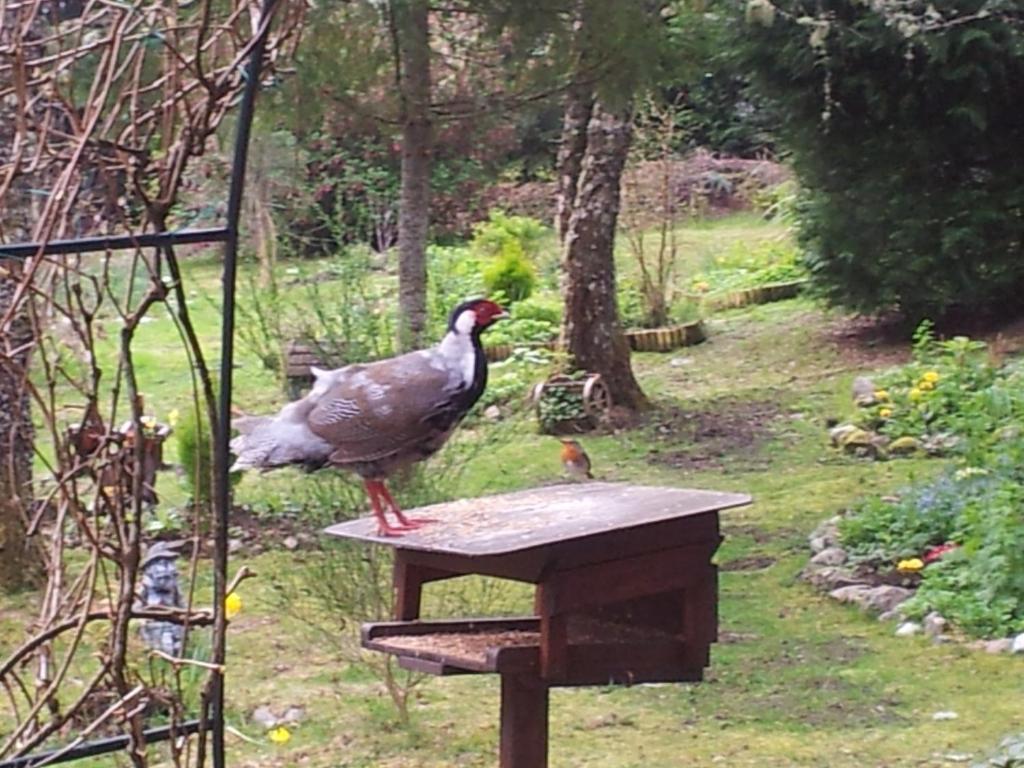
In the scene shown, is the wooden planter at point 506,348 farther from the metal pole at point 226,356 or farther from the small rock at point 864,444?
the metal pole at point 226,356

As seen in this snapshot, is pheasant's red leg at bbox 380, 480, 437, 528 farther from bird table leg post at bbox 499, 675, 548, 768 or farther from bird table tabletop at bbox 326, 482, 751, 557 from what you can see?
bird table leg post at bbox 499, 675, 548, 768

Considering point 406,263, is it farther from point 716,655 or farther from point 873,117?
point 873,117

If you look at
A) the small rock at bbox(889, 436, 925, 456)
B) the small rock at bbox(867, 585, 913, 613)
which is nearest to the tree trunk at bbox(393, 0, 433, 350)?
the small rock at bbox(867, 585, 913, 613)

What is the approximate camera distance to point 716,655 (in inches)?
213

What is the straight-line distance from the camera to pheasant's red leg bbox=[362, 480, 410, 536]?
2.88m

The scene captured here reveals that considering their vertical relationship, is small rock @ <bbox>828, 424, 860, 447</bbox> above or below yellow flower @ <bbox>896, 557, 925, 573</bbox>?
above

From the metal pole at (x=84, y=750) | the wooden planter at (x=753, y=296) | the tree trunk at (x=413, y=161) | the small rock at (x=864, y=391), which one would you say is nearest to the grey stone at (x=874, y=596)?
the tree trunk at (x=413, y=161)

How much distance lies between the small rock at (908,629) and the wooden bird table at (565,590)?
255 centimetres

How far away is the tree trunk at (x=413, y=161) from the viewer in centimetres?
639

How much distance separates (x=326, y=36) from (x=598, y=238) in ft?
10.4

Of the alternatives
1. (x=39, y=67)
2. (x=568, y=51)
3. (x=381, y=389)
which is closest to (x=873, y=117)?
(x=568, y=51)

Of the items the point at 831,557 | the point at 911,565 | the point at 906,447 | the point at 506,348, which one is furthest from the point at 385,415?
the point at 506,348

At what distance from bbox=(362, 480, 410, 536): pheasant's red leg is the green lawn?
1208mm

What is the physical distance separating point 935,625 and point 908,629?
0.34ft
